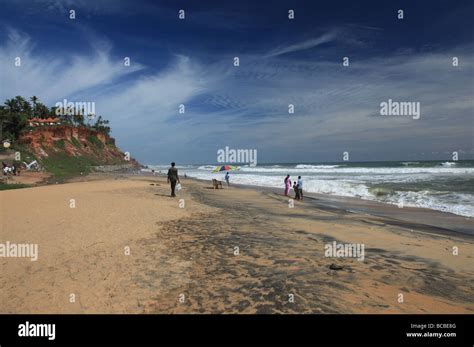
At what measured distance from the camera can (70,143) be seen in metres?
61.8

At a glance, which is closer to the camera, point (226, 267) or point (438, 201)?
point (226, 267)

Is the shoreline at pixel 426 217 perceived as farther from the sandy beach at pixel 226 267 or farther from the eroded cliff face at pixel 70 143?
the eroded cliff face at pixel 70 143

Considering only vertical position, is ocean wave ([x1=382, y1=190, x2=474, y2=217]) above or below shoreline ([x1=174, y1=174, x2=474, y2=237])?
above

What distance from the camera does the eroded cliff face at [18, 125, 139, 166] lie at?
161 feet

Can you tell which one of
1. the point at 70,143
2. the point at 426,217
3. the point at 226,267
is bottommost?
the point at 426,217

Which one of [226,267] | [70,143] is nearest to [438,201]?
[226,267]

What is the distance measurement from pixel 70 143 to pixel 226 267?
67.4 metres

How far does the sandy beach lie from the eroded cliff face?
1781 inches

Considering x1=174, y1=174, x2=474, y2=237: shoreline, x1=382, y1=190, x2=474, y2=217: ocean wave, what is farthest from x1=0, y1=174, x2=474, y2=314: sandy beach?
x1=382, y1=190, x2=474, y2=217: ocean wave

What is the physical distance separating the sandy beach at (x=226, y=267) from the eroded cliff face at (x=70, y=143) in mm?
45229

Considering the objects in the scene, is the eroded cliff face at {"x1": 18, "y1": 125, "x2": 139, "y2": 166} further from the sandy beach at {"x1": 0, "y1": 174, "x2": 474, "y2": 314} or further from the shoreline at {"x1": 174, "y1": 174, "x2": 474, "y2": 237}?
the shoreline at {"x1": 174, "y1": 174, "x2": 474, "y2": 237}

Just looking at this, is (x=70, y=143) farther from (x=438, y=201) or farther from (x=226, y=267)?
(x=438, y=201)

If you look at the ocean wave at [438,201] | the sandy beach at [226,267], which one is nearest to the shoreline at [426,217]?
the sandy beach at [226,267]
